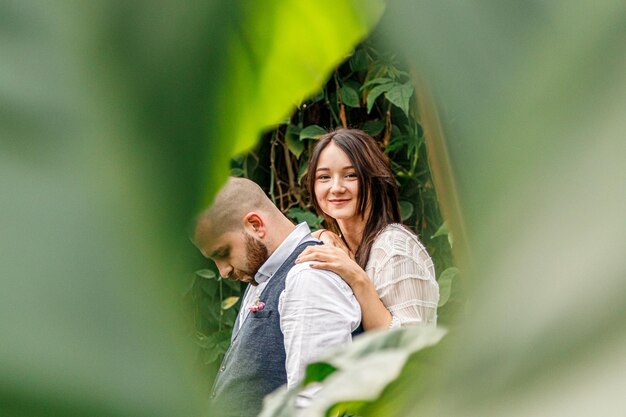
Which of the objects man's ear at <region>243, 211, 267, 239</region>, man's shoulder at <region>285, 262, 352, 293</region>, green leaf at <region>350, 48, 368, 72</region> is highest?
green leaf at <region>350, 48, 368, 72</region>

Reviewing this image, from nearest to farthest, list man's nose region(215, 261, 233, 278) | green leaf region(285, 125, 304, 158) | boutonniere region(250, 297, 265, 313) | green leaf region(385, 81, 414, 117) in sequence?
boutonniere region(250, 297, 265, 313) → man's nose region(215, 261, 233, 278) → green leaf region(385, 81, 414, 117) → green leaf region(285, 125, 304, 158)

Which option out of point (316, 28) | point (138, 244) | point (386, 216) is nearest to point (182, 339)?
point (138, 244)

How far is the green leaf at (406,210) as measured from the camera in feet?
6.76

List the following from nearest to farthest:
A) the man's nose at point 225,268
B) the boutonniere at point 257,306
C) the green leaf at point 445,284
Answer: the boutonniere at point 257,306 → the man's nose at point 225,268 → the green leaf at point 445,284

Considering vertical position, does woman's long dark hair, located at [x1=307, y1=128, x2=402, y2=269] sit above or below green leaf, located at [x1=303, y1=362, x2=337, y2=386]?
above

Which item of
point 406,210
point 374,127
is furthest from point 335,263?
point 374,127

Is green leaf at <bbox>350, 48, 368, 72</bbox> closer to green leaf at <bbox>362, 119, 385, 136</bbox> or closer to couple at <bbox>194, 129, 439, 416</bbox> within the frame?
green leaf at <bbox>362, 119, 385, 136</bbox>

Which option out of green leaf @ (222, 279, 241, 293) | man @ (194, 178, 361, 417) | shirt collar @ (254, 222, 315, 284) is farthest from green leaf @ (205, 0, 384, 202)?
green leaf @ (222, 279, 241, 293)

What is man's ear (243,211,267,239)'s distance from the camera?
4.64 ft

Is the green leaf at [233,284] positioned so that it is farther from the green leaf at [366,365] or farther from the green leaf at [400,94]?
the green leaf at [366,365]

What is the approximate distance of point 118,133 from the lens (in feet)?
0.40

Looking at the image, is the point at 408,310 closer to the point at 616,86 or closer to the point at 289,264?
the point at 289,264

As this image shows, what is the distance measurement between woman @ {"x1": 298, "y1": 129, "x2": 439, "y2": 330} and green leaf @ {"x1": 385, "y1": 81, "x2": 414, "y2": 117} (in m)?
0.18

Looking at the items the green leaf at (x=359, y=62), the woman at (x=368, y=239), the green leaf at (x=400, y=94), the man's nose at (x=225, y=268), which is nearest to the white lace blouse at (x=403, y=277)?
the woman at (x=368, y=239)
